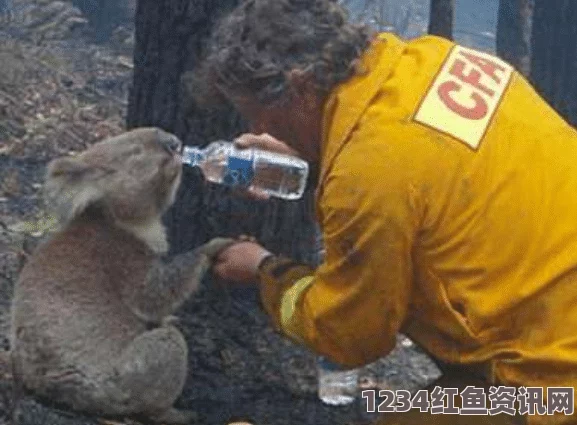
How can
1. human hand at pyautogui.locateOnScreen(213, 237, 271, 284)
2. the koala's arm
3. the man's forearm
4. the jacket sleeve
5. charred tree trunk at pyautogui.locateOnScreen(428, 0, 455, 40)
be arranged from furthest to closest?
1. charred tree trunk at pyautogui.locateOnScreen(428, 0, 455, 40)
2. the koala's arm
3. human hand at pyautogui.locateOnScreen(213, 237, 271, 284)
4. the man's forearm
5. the jacket sleeve

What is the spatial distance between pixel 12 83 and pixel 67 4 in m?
4.84

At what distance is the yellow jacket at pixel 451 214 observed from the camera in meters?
3.50

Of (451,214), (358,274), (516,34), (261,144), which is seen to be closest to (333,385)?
(261,144)

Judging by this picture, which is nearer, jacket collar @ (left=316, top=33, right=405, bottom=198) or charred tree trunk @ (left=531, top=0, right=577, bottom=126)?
jacket collar @ (left=316, top=33, right=405, bottom=198)

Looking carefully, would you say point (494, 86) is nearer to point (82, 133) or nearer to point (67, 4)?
point (82, 133)

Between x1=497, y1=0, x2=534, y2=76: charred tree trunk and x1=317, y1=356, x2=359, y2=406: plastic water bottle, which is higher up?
x1=317, y1=356, x2=359, y2=406: plastic water bottle

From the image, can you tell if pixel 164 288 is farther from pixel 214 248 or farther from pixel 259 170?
pixel 259 170

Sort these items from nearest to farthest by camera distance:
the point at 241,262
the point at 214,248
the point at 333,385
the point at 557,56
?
the point at 241,262 → the point at 214,248 → the point at 333,385 → the point at 557,56

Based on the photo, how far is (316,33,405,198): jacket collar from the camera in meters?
3.56

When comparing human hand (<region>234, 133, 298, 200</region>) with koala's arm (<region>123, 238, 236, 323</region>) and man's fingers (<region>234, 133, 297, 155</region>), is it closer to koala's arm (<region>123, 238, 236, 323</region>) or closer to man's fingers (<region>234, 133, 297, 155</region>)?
man's fingers (<region>234, 133, 297, 155</region>)

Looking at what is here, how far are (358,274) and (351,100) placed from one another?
517 mm

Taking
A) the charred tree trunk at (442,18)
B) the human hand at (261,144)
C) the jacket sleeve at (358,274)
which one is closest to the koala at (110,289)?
the human hand at (261,144)

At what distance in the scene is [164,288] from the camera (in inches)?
190

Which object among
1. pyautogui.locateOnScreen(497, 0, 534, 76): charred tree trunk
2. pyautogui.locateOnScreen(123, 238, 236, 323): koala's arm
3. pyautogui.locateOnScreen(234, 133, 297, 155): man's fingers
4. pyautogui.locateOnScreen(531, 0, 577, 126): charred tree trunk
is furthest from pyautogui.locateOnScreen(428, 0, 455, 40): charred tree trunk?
pyautogui.locateOnScreen(234, 133, 297, 155): man's fingers
